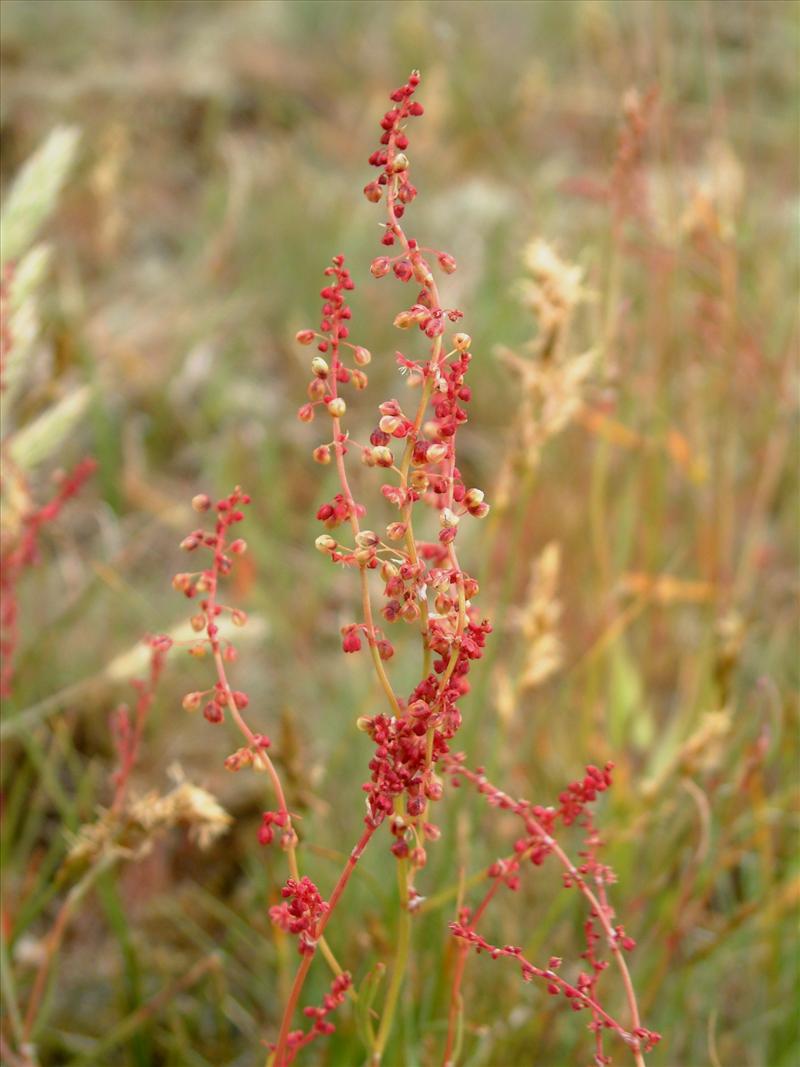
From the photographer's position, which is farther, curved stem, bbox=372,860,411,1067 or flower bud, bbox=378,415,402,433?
curved stem, bbox=372,860,411,1067

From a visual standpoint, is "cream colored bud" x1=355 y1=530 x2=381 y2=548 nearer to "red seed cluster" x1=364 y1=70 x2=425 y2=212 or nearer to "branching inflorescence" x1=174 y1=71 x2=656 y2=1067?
"branching inflorescence" x1=174 y1=71 x2=656 y2=1067

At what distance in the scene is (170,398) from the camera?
2.97 m

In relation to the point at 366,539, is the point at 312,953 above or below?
below

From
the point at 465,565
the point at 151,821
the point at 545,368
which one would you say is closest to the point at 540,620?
the point at 545,368

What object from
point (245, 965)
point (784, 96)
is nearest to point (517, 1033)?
point (245, 965)

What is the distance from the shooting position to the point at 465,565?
2.34 m

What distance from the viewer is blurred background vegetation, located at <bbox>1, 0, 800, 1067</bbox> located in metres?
1.34

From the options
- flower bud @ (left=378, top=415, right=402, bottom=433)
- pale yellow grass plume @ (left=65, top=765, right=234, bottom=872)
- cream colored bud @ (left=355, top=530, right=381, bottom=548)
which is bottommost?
pale yellow grass plume @ (left=65, top=765, right=234, bottom=872)

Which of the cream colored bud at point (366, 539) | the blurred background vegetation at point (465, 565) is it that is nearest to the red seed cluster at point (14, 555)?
the blurred background vegetation at point (465, 565)

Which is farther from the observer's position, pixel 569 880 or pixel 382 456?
pixel 569 880

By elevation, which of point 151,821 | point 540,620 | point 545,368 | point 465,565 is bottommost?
point 151,821

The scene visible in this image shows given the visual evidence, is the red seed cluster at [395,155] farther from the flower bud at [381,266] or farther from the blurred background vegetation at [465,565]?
the blurred background vegetation at [465,565]

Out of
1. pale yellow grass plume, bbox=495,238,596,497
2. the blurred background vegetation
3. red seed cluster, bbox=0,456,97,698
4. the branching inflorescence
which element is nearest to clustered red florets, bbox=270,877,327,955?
the branching inflorescence

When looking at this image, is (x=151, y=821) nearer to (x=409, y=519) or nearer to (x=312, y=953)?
(x=312, y=953)
